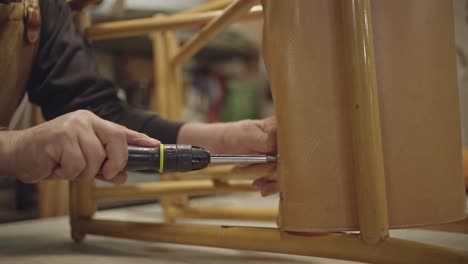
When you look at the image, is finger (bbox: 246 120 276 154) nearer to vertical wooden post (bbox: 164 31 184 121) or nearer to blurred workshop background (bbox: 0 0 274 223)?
vertical wooden post (bbox: 164 31 184 121)

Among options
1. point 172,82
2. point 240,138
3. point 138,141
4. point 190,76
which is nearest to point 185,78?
point 190,76

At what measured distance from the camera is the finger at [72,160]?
0.46 metres

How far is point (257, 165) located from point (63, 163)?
27cm

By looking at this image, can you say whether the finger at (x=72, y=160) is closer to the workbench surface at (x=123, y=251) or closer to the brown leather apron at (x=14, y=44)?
the workbench surface at (x=123, y=251)

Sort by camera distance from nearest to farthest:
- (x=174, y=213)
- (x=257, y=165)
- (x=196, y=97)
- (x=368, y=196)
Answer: (x=368, y=196)
(x=257, y=165)
(x=174, y=213)
(x=196, y=97)

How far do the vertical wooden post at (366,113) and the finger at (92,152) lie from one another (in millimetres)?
267

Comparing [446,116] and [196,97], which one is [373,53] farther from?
[196,97]

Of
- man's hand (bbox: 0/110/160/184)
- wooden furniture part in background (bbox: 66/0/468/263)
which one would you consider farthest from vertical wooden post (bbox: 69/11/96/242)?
wooden furniture part in background (bbox: 66/0/468/263)

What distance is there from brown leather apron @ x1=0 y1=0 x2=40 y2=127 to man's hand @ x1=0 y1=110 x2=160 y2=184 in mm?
228

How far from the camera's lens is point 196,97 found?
2152mm

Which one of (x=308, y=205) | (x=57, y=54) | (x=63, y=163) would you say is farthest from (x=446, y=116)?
(x=57, y=54)

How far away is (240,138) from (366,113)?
262 mm

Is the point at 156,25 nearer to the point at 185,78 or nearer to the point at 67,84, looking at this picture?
the point at 67,84

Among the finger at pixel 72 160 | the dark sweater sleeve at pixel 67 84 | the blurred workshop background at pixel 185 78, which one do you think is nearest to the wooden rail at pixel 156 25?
the dark sweater sleeve at pixel 67 84
